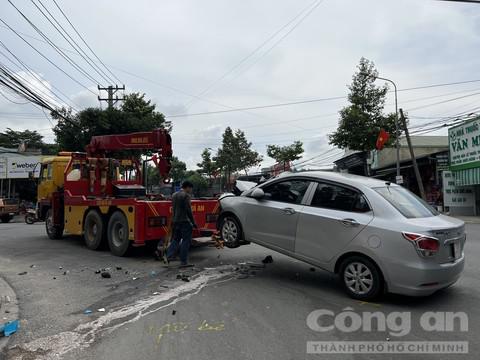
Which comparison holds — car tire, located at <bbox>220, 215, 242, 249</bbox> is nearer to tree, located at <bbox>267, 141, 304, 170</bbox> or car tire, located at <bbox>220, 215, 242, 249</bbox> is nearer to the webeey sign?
the webeey sign

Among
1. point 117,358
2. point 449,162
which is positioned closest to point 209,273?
point 117,358

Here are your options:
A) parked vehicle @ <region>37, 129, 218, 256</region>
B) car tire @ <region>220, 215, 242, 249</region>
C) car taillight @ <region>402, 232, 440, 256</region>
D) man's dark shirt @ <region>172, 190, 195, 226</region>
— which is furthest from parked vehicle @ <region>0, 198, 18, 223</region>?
car taillight @ <region>402, 232, 440, 256</region>

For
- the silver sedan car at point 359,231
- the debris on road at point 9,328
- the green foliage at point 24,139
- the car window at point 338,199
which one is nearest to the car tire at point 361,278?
the silver sedan car at point 359,231

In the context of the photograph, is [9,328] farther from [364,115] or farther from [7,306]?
[364,115]

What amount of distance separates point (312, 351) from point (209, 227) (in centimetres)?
622

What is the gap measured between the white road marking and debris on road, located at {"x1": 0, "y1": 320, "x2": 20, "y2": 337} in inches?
17.4

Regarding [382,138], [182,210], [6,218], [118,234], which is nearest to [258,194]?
[182,210]

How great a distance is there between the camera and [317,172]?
6.91m

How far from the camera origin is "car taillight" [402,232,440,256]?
5.24 m

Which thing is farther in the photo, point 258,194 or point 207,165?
point 207,165

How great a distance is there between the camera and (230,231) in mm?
7812

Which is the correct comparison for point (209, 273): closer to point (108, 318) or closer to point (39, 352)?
point (108, 318)

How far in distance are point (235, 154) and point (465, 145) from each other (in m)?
35.3

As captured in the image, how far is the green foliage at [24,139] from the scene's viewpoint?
59.1 meters
